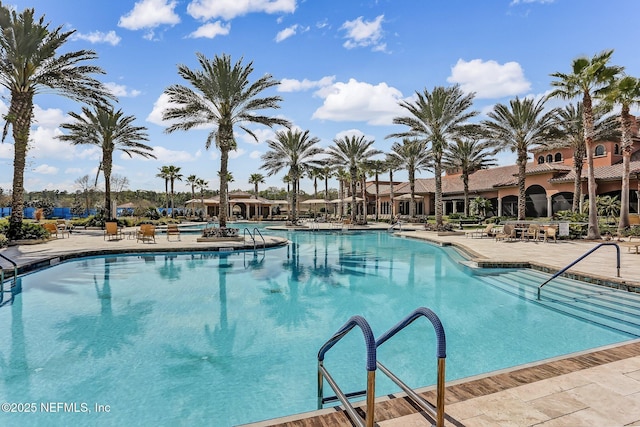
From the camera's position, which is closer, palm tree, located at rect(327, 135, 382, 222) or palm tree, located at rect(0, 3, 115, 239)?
palm tree, located at rect(0, 3, 115, 239)

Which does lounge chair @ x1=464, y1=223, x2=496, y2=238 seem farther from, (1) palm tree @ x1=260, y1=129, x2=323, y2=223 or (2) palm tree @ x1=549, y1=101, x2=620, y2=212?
(1) palm tree @ x1=260, y1=129, x2=323, y2=223

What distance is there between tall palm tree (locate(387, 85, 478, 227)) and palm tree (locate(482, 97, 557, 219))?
1.63 metres

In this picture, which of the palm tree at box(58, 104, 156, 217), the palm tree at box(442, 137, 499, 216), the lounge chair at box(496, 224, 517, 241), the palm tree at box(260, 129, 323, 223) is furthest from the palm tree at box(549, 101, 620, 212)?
the palm tree at box(58, 104, 156, 217)

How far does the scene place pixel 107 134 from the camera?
27.0 meters

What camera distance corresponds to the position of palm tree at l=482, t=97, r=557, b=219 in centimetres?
2256

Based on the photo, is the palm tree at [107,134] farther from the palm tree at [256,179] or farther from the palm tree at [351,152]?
the palm tree at [256,179]

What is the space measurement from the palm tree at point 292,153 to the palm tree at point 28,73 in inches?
650

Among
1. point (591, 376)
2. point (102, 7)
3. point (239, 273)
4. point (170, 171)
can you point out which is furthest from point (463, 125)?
point (170, 171)

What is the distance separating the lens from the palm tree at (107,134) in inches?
1038

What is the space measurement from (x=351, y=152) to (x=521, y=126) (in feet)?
51.2

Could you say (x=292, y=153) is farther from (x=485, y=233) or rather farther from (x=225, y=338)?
(x=225, y=338)

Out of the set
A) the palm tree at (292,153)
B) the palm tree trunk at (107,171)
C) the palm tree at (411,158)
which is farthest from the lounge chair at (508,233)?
the palm tree trunk at (107,171)

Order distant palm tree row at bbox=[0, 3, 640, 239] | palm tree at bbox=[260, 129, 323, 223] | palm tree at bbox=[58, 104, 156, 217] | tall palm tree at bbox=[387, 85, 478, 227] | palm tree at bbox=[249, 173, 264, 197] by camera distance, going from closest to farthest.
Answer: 1. distant palm tree row at bbox=[0, 3, 640, 239]
2. tall palm tree at bbox=[387, 85, 478, 227]
3. palm tree at bbox=[58, 104, 156, 217]
4. palm tree at bbox=[260, 129, 323, 223]
5. palm tree at bbox=[249, 173, 264, 197]

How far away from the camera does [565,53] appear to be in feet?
57.8
